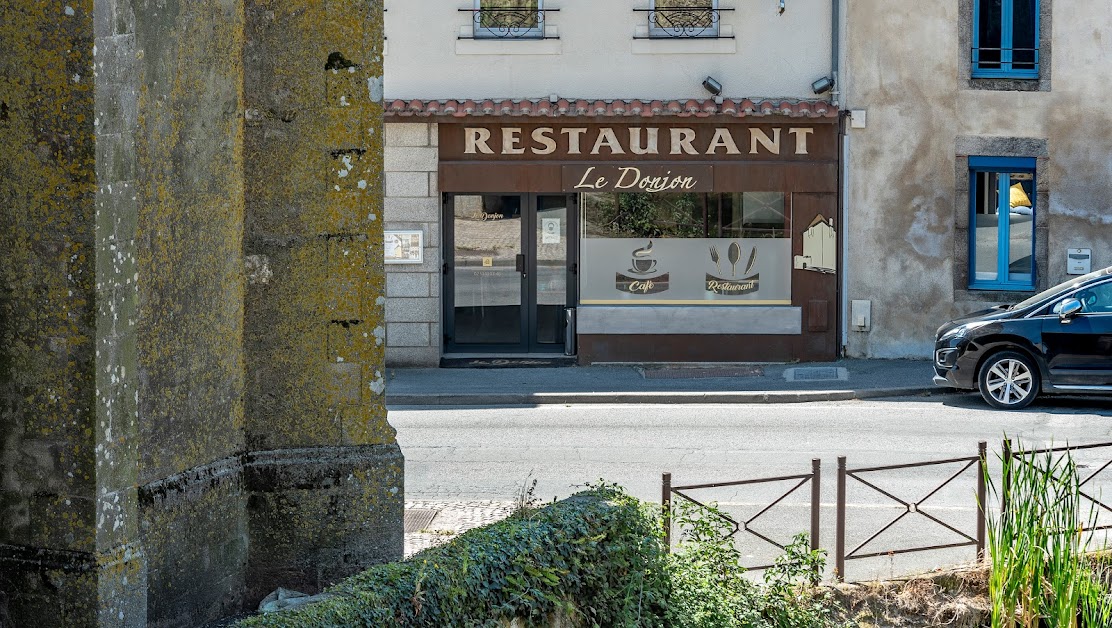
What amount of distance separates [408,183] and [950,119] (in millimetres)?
7493

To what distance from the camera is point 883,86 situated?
63.2ft

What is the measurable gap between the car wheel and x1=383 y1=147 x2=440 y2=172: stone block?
7.78 m

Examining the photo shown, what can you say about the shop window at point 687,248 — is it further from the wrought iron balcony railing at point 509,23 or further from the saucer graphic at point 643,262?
the wrought iron balcony railing at point 509,23

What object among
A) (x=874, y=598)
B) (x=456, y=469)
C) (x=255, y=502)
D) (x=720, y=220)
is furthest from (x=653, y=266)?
(x=255, y=502)

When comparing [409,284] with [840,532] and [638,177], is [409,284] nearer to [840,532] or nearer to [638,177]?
[638,177]

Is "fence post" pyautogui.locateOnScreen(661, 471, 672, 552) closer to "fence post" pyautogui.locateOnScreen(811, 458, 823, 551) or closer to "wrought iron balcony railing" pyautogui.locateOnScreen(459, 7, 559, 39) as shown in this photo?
"fence post" pyautogui.locateOnScreen(811, 458, 823, 551)

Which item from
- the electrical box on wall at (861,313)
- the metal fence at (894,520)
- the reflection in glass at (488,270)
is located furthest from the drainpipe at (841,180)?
the metal fence at (894,520)

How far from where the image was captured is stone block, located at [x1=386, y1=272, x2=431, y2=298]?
19.2 m

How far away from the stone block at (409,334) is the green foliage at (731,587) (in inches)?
445

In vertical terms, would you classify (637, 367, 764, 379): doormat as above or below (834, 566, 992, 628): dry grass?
above

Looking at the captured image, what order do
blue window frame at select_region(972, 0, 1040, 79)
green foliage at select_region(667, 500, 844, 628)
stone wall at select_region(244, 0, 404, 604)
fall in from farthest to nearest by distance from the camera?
1. blue window frame at select_region(972, 0, 1040, 79)
2. green foliage at select_region(667, 500, 844, 628)
3. stone wall at select_region(244, 0, 404, 604)

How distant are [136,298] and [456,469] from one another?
716 centimetres

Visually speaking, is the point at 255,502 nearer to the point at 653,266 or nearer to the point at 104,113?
the point at 104,113

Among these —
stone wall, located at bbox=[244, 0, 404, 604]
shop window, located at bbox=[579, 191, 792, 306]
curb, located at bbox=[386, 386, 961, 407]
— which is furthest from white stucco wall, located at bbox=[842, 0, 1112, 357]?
stone wall, located at bbox=[244, 0, 404, 604]
